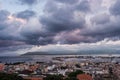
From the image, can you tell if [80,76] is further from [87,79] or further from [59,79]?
[59,79]

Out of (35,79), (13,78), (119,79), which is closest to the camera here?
(13,78)

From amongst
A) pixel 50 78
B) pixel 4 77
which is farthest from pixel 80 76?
pixel 4 77

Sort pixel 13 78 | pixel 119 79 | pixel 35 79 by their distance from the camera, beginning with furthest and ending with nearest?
pixel 119 79 → pixel 35 79 → pixel 13 78

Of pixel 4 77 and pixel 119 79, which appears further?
pixel 119 79

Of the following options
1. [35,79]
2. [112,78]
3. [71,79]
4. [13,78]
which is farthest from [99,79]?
[13,78]

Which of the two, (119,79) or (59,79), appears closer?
(59,79)

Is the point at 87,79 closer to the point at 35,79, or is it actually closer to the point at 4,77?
the point at 35,79

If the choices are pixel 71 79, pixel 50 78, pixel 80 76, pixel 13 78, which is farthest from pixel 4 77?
pixel 80 76
